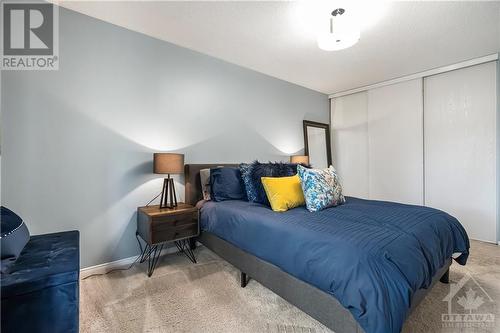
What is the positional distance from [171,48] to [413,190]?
13.5 feet

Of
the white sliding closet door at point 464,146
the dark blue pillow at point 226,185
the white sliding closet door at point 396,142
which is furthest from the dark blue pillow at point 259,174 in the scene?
the white sliding closet door at point 464,146

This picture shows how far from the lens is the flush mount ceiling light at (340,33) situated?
1942mm

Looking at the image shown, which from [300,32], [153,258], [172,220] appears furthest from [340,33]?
[153,258]

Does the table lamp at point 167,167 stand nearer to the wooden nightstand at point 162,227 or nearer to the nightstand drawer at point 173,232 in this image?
the wooden nightstand at point 162,227

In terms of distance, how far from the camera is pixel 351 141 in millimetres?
4508

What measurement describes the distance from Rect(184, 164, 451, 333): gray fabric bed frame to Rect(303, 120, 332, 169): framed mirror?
2697mm

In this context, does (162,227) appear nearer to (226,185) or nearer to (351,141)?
(226,185)

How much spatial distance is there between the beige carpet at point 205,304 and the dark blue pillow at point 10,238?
64cm

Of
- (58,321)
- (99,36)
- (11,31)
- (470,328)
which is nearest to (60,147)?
(11,31)

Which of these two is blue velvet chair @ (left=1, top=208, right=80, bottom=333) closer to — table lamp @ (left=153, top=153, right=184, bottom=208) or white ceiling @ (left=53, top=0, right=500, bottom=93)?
table lamp @ (left=153, top=153, right=184, bottom=208)

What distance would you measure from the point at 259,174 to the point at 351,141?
2.80 metres

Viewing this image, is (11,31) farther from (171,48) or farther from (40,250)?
(40,250)

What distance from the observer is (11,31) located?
1878 millimetres

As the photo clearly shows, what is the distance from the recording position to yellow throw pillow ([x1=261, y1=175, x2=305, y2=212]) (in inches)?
81.9
